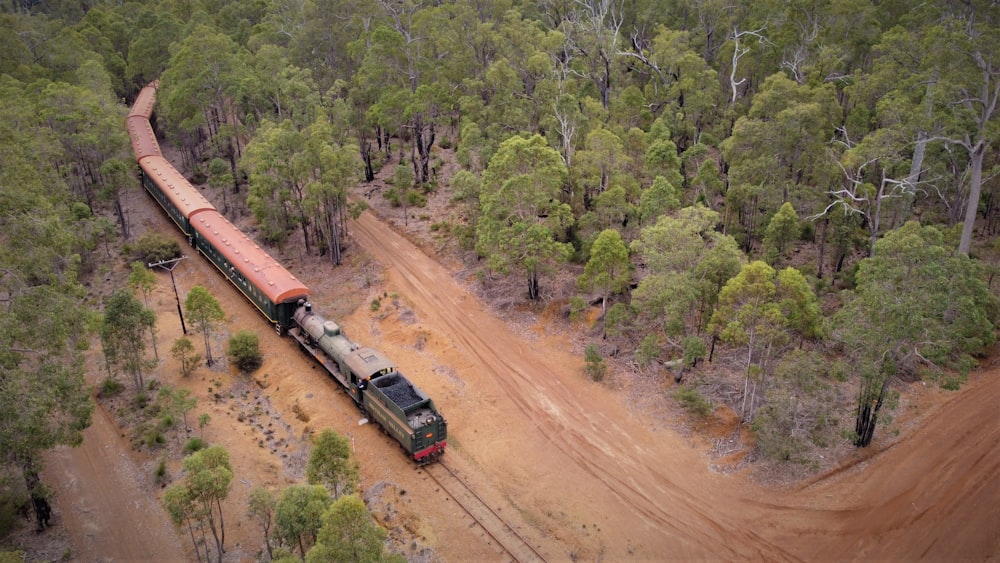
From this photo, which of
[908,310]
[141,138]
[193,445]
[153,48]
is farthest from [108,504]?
[153,48]

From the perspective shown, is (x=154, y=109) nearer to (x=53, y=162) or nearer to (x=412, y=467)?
(x=53, y=162)

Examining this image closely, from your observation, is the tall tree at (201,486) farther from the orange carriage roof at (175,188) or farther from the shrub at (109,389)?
the orange carriage roof at (175,188)

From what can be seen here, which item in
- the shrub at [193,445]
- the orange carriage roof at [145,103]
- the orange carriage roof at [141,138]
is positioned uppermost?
the orange carriage roof at [145,103]

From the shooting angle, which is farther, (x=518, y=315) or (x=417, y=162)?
(x=417, y=162)

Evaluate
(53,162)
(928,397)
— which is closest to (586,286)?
(928,397)

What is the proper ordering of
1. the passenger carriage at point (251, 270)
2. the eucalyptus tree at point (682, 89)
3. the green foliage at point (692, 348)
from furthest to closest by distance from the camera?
the eucalyptus tree at point (682, 89), the passenger carriage at point (251, 270), the green foliage at point (692, 348)

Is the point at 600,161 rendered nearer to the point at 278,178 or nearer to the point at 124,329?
the point at 278,178

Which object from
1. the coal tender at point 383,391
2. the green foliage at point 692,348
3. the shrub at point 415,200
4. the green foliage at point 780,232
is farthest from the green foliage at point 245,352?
the green foliage at point 780,232
